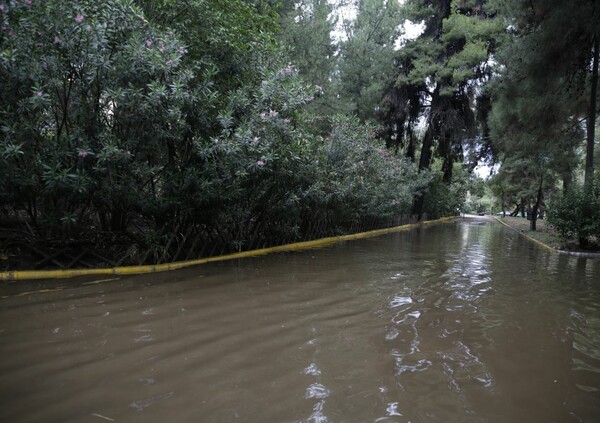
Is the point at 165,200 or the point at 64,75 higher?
the point at 64,75

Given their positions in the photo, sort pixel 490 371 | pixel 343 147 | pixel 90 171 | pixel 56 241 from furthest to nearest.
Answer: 1. pixel 343 147
2. pixel 56 241
3. pixel 90 171
4. pixel 490 371

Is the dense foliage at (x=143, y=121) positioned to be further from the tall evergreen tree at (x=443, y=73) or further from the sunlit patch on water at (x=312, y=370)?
the tall evergreen tree at (x=443, y=73)

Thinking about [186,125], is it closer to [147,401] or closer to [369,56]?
[147,401]

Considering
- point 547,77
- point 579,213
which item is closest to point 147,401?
point 579,213

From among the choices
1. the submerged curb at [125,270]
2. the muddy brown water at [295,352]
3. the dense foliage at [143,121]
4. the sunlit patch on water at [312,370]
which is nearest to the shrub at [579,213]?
the muddy brown water at [295,352]

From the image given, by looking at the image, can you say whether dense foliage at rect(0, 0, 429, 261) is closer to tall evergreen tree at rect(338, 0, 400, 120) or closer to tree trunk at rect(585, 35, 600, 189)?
tree trunk at rect(585, 35, 600, 189)

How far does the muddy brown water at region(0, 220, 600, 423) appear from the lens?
2.49 m

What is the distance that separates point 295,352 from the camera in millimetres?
3375

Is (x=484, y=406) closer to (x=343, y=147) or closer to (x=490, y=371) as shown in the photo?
(x=490, y=371)

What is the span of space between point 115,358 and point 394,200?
15.4 meters

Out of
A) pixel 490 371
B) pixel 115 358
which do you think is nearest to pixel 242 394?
pixel 115 358

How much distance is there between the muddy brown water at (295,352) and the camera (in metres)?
2.49

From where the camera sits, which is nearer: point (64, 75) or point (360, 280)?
point (64, 75)

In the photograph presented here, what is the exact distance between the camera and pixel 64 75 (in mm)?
5852
